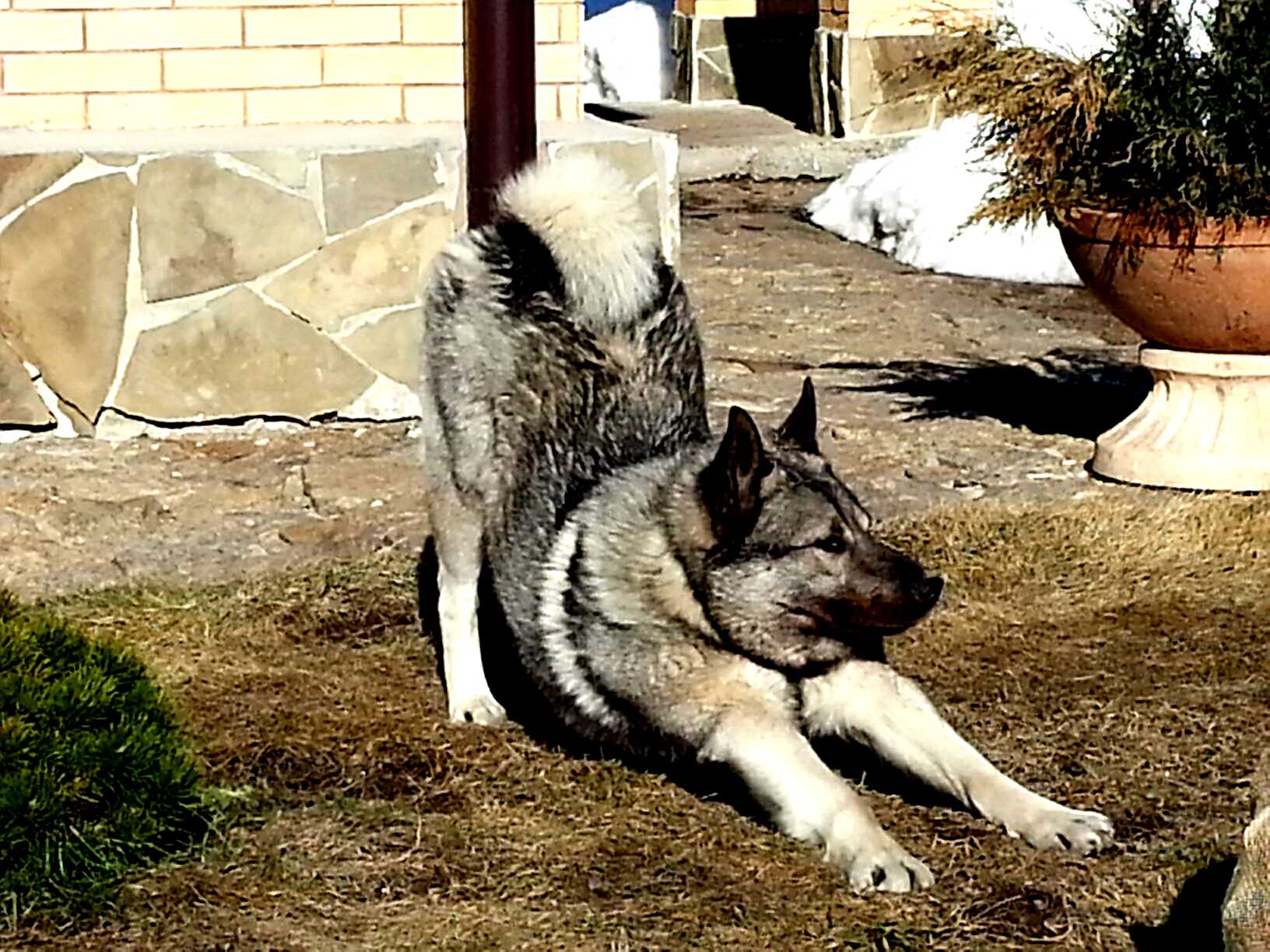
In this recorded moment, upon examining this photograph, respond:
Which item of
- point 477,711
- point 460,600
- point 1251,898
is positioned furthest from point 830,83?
point 1251,898

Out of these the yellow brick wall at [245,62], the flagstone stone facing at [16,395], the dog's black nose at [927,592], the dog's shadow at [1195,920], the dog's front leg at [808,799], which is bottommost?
the dog's shadow at [1195,920]

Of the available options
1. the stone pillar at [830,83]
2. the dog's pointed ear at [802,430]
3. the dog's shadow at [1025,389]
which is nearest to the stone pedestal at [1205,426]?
the dog's shadow at [1025,389]

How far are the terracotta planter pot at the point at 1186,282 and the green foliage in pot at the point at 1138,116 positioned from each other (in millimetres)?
45

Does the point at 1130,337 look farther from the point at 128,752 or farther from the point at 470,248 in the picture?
the point at 128,752

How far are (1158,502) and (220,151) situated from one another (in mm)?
3145

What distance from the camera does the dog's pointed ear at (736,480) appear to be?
3754 millimetres

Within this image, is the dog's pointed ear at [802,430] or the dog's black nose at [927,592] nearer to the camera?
the dog's black nose at [927,592]

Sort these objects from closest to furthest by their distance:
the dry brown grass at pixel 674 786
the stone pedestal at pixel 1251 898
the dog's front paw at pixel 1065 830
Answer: the stone pedestal at pixel 1251 898
the dry brown grass at pixel 674 786
the dog's front paw at pixel 1065 830

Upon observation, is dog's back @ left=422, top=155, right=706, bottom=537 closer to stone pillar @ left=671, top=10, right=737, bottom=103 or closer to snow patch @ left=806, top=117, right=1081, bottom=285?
snow patch @ left=806, top=117, right=1081, bottom=285

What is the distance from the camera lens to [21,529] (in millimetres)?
5926

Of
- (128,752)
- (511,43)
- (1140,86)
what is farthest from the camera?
(511,43)

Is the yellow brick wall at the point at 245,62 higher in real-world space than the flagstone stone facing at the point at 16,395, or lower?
higher

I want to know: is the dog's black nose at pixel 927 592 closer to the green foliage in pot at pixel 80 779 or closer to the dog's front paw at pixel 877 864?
the dog's front paw at pixel 877 864

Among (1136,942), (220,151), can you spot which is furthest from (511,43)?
(1136,942)
